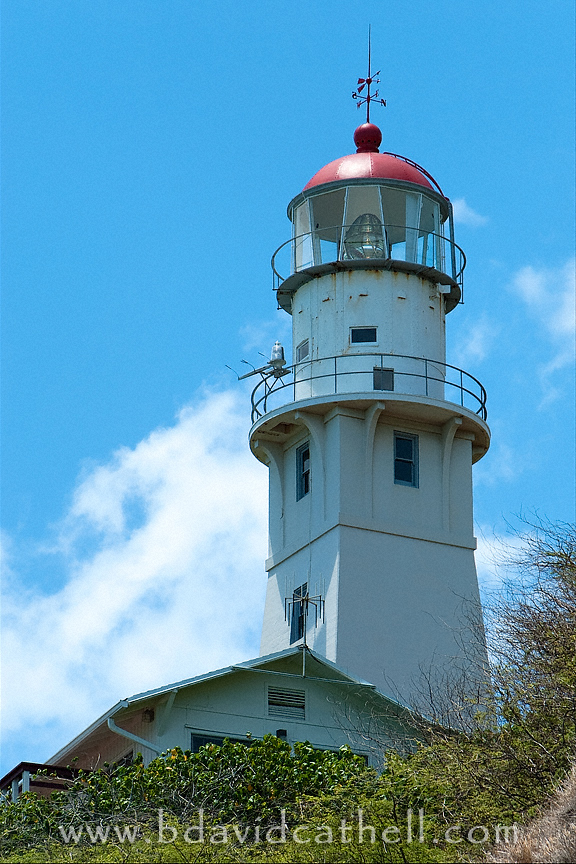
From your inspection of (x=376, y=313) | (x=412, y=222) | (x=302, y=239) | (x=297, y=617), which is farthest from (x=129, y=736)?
(x=412, y=222)

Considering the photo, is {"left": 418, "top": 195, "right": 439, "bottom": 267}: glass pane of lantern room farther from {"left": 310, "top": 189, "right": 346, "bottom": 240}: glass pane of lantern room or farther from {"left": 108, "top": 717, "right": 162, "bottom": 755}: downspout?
{"left": 108, "top": 717, "right": 162, "bottom": 755}: downspout

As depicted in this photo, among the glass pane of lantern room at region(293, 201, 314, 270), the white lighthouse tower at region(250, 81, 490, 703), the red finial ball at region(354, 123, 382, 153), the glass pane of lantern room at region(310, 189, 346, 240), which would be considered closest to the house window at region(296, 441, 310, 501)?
the white lighthouse tower at region(250, 81, 490, 703)

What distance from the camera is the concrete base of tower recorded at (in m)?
34.0

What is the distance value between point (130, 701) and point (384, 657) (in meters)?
8.58

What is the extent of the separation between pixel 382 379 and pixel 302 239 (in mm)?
4717

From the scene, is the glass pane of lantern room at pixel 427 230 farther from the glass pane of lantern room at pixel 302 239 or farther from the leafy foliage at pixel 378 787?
the leafy foliage at pixel 378 787

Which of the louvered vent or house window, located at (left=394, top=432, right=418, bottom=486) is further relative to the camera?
house window, located at (left=394, top=432, right=418, bottom=486)

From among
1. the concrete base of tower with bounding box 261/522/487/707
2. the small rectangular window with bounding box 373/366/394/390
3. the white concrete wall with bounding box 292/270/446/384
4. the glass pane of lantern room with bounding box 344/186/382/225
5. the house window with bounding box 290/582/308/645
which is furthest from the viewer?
the glass pane of lantern room with bounding box 344/186/382/225

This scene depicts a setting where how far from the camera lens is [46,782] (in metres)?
26.7

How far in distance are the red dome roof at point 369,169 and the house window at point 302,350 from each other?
160 inches

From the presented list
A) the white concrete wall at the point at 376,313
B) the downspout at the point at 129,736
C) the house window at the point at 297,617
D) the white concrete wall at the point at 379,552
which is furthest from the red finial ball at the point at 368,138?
the downspout at the point at 129,736

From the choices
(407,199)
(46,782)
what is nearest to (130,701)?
(46,782)

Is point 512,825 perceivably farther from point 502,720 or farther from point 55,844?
point 55,844

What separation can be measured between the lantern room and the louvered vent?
40.3 feet
